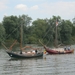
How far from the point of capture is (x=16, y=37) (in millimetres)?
146250

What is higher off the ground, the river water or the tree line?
the tree line

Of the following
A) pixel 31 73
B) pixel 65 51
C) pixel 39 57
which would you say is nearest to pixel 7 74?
pixel 31 73

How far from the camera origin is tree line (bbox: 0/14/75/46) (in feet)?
490

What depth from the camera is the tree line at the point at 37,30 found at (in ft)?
490

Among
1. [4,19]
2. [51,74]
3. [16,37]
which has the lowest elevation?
[51,74]

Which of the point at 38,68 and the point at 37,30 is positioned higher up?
the point at 37,30

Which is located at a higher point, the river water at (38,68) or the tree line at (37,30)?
the tree line at (37,30)

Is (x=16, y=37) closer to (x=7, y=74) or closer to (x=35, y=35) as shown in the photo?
(x=35, y=35)

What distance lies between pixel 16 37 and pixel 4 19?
13354 mm

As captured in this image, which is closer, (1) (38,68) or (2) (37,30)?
(1) (38,68)

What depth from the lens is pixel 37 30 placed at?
568 feet

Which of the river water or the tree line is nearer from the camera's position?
the river water

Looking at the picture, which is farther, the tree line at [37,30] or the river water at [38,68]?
the tree line at [37,30]

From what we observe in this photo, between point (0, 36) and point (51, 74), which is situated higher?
point (0, 36)
